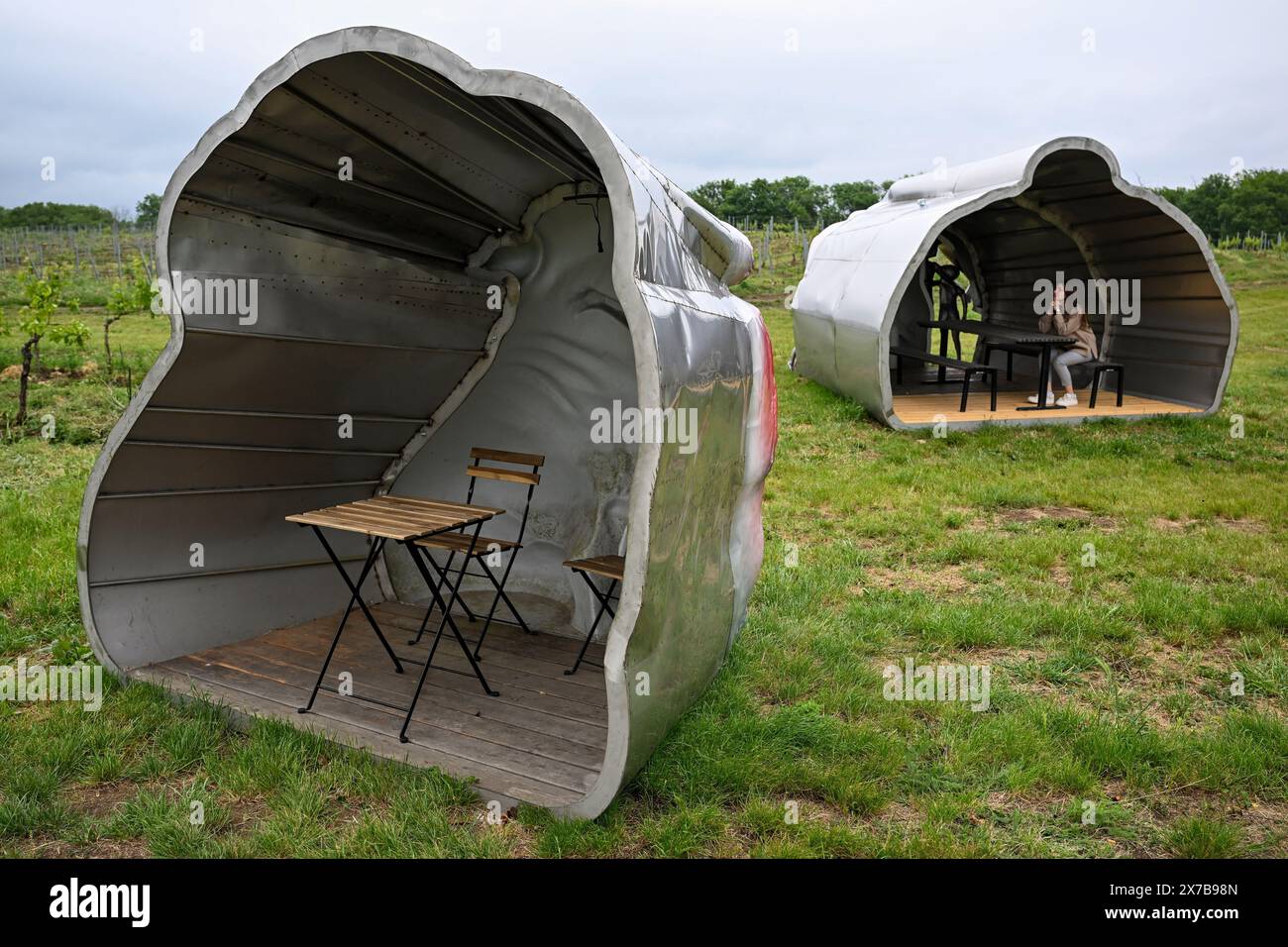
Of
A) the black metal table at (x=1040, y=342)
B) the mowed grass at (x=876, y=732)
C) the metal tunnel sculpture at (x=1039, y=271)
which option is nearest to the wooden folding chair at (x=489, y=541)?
the mowed grass at (x=876, y=732)

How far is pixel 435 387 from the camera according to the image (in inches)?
235

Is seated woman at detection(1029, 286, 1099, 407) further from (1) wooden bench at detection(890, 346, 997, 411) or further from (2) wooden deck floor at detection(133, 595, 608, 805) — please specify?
(2) wooden deck floor at detection(133, 595, 608, 805)

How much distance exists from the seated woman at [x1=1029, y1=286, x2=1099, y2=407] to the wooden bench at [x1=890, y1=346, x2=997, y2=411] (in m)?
0.85

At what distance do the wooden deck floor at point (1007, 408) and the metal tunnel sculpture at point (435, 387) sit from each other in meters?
6.80

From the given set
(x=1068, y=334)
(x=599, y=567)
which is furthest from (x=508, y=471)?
(x=1068, y=334)

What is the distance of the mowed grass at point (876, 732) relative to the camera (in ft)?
12.0

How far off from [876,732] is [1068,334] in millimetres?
9686

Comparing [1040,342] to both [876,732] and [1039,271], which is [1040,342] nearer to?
[1039,271]

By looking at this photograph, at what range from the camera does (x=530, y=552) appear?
237 inches

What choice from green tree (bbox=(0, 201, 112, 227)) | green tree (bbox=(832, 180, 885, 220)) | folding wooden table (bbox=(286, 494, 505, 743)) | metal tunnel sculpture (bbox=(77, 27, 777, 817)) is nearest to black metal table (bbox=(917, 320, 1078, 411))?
metal tunnel sculpture (bbox=(77, 27, 777, 817))

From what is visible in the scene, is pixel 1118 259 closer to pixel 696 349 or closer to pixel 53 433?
pixel 696 349

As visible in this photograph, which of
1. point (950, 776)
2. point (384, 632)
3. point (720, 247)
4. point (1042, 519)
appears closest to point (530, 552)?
point (384, 632)

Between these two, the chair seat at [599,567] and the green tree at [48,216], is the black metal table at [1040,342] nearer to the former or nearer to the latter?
the chair seat at [599,567]
